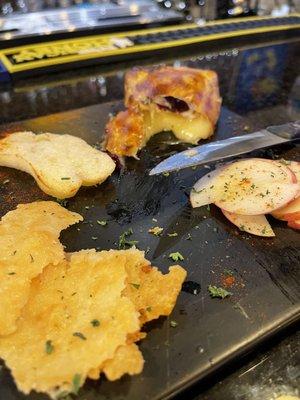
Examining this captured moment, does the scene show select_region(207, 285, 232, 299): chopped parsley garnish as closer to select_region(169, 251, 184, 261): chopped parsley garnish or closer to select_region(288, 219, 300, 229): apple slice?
select_region(169, 251, 184, 261): chopped parsley garnish

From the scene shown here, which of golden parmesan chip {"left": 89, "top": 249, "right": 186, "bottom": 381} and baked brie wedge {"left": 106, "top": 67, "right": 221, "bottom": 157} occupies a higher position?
baked brie wedge {"left": 106, "top": 67, "right": 221, "bottom": 157}

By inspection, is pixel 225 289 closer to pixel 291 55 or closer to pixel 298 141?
pixel 298 141

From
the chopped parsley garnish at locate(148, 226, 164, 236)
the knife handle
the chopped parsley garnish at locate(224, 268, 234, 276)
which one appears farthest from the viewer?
the knife handle

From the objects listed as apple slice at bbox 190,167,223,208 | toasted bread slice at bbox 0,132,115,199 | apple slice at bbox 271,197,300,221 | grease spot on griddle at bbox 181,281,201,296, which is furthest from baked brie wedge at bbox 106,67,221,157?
grease spot on griddle at bbox 181,281,201,296

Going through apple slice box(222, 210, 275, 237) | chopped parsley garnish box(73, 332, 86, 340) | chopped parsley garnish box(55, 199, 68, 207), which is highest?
chopped parsley garnish box(73, 332, 86, 340)

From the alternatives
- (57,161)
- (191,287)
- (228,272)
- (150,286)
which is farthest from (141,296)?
(57,161)

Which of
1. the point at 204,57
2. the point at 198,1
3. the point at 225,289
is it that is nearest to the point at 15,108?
the point at 204,57

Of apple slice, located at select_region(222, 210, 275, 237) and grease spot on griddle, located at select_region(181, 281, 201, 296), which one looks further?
apple slice, located at select_region(222, 210, 275, 237)

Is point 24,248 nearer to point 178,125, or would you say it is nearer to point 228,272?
point 228,272
